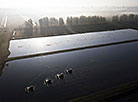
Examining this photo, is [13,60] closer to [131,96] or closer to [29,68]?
[29,68]

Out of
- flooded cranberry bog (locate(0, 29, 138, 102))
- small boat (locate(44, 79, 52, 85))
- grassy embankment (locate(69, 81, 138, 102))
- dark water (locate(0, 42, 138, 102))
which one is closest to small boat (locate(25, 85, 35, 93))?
flooded cranberry bog (locate(0, 29, 138, 102))

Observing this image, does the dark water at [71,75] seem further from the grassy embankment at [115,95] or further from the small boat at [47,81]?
the grassy embankment at [115,95]

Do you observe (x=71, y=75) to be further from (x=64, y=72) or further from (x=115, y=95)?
(x=115, y=95)

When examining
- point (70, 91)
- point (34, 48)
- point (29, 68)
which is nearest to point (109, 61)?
point (70, 91)

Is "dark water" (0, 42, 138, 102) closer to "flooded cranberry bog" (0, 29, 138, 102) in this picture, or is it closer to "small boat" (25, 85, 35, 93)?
"flooded cranberry bog" (0, 29, 138, 102)

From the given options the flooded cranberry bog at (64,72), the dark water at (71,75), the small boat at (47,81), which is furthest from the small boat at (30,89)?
the small boat at (47,81)

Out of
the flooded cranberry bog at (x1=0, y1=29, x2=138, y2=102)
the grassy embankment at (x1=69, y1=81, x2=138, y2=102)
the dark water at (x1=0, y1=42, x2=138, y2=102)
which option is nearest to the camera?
the grassy embankment at (x1=69, y1=81, x2=138, y2=102)
